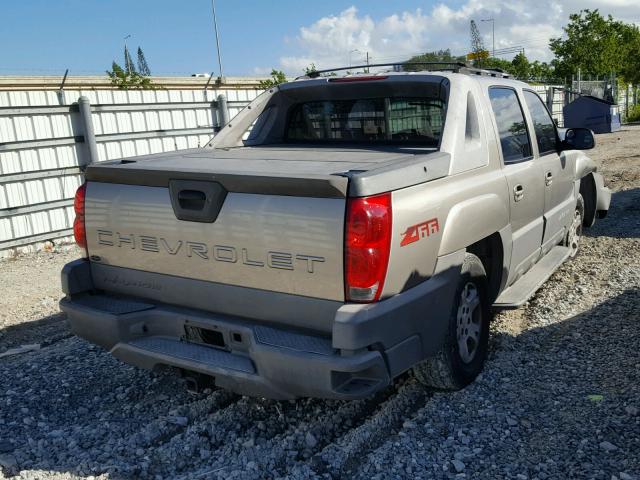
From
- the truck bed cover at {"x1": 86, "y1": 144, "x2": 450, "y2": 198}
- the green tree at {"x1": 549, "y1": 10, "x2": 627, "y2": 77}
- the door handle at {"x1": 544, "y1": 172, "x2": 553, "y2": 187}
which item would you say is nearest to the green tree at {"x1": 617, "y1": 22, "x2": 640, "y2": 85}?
the green tree at {"x1": 549, "y1": 10, "x2": 627, "y2": 77}

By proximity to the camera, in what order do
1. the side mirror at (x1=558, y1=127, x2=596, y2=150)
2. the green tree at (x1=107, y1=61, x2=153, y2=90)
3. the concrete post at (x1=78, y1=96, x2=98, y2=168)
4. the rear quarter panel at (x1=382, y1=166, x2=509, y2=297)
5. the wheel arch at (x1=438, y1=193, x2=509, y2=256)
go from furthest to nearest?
the green tree at (x1=107, y1=61, x2=153, y2=90) < the concrete post at (x1=78, y1=96, x2=98, y2=168) < the side mirror at (x1=558, y1=127, x2=596, y2=150) < the wheel arch at (x1=438, y1=193, x2=509, y2=256) < the rear quarter panel at (x1=382, y1=166, x2=509, y2=297)

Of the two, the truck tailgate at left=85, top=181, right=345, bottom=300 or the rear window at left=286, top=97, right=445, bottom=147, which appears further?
the rear window at left=286, top=97, right=445, bottom=147

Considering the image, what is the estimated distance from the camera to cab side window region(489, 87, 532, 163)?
4.35 m

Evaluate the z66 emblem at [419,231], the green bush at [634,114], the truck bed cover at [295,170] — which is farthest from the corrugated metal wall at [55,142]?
the green bush at [634,114]

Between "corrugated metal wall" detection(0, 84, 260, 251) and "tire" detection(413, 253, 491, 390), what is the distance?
7201 millimetres

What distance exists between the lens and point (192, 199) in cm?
324

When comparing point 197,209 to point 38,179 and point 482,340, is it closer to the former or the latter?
point 482,340

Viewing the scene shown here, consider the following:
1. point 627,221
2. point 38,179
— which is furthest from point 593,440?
point 38,179

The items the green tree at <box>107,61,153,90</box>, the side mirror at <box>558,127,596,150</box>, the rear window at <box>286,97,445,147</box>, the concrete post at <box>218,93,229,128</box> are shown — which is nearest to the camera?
the rear window at <box>286,97,445,147</box>

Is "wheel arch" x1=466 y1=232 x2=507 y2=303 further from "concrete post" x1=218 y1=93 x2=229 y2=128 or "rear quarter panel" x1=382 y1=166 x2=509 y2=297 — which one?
"concrete post" x1=218 y1=93 x2=229 y2=128

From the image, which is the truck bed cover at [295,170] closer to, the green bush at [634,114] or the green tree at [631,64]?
the green bush at [634,114]

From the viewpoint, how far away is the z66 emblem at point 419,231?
9.80ft

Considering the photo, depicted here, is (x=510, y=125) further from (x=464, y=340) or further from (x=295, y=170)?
(x=295, y=170)

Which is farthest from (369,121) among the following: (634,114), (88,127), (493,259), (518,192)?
(634,114)
